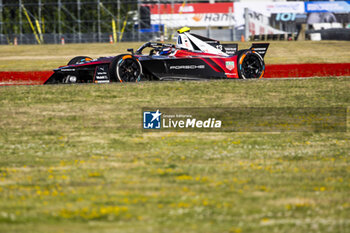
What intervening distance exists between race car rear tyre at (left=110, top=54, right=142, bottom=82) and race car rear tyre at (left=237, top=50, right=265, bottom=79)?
2.60 m

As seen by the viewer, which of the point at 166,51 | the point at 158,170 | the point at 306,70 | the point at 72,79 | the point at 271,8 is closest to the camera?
the point at 158,170

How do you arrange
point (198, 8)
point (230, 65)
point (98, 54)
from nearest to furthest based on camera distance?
point (230, 65) → point (98, 54) → point (198, 8)

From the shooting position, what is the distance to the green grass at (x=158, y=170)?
5.09 metres

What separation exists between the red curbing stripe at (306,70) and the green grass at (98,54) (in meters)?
2.17

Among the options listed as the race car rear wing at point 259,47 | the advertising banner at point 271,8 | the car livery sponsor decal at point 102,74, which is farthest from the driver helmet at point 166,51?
the advertising banner at point 271,8

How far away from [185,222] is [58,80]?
1060 centimetres

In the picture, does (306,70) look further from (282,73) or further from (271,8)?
(271,8)

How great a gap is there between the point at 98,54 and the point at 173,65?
17.7 meters

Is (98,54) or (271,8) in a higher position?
(271,8)

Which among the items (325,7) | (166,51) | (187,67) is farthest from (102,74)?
(325,7)

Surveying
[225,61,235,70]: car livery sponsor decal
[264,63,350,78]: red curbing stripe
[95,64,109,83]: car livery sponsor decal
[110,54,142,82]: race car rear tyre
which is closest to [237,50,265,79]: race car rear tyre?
[225,61,235,70]: car livery sponsor decal

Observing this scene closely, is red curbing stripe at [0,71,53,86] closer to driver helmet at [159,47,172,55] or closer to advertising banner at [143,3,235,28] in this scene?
driver helmet at [159,47,172,55]

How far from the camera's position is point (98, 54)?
3109 cm

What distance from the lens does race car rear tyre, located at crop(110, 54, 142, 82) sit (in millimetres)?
13516
